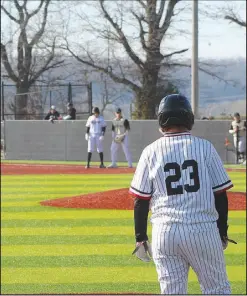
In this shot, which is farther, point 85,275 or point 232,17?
point 232,17

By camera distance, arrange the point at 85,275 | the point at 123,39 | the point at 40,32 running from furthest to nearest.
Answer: the point at 40,32 → the point at 123,39 → the point at 85,275

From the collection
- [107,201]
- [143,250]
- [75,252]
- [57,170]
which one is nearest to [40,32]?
[57,170]

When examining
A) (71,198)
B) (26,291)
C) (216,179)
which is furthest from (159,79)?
(216,179)

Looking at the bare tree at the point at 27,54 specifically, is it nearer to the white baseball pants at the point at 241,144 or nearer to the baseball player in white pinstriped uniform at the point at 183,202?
the white baseball pants at the point at 241,144

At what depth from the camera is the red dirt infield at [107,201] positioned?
51.8 feet

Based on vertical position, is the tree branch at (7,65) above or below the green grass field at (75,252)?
above

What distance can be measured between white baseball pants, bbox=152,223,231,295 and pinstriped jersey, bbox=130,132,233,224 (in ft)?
0.20

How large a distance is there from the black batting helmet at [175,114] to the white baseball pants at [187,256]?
60 centimetres

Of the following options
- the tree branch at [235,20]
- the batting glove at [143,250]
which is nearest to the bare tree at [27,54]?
the tree branch at [235,20]

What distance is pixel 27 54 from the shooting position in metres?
40.8

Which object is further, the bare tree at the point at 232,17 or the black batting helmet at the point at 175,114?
the bare tree at the point at 232,17

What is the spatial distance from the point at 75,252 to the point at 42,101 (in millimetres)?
27720

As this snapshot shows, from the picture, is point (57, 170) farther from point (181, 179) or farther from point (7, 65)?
point (181, 179)

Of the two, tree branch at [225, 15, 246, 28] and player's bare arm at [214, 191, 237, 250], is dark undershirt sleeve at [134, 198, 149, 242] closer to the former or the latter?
player's bare arm at [214, 191, 237, 250]
